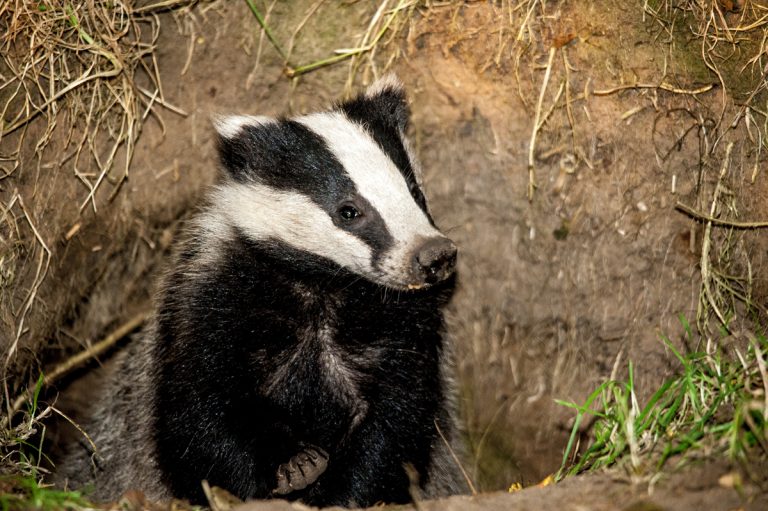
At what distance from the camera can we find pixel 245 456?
3279 mm

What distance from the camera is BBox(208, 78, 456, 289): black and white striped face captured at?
315cm

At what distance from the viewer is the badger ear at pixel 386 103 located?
3.73 m

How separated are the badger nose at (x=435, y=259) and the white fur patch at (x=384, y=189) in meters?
0.04

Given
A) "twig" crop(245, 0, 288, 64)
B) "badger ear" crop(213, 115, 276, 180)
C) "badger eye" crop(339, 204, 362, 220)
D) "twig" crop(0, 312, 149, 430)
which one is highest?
"twig" crop(245, 0, 288, 64)

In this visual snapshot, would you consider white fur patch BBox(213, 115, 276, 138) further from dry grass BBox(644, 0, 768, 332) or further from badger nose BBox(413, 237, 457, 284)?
dry grass BBox(644, 0, 768, 332)

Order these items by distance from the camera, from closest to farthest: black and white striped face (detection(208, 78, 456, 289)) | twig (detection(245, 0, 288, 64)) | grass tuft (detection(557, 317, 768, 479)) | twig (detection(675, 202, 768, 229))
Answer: grass tuft (detection(557, 317, 768, 479)), black and white striped face (detection(208, 78, 456, 289)), twig (detection(675, 202, 768, 229)), twig (detection(245, 0, 288, 64))

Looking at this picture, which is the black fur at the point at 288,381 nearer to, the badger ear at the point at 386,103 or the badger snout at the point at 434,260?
the badger snout at the point at 434,260

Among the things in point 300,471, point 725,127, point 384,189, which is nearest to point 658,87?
point 725,127

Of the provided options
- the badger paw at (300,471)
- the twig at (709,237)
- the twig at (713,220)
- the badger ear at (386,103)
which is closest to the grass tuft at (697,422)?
the twig at (709,237)

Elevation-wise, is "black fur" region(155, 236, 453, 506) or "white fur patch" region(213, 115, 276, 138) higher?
"white fur patch" region(213, 115, 276, 138)

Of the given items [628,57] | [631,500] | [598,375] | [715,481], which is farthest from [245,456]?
[628,57]

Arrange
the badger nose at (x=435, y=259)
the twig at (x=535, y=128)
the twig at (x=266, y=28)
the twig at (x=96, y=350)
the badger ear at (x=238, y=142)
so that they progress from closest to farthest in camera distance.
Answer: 1. the badger nose at (x=435, y=259)
2. the badger ear at (x=238, y=142)
3. the twig at (x=535, y=128)
4. the twig at (x=266, y=28)
5. the twig at (x=96, y=350)

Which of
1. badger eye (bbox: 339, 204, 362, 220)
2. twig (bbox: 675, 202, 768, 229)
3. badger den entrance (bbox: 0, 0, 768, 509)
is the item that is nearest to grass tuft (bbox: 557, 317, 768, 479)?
badger den entrance (bbox: 0, 0, 768, 509)

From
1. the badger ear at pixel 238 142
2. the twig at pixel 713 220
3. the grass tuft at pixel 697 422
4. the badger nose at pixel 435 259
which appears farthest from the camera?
the twig at pixel 713 220
